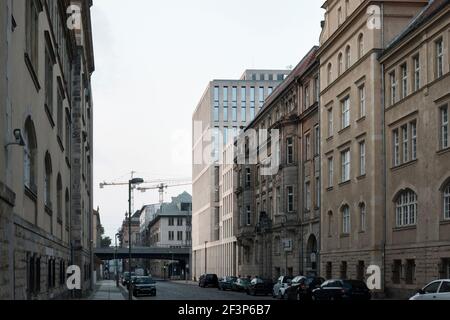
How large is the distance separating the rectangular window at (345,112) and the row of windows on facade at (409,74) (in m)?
6.29

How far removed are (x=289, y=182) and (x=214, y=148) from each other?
60.1 m

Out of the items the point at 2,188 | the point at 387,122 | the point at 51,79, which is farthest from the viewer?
the point at 387,122

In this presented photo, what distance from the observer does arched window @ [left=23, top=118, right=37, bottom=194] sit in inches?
820

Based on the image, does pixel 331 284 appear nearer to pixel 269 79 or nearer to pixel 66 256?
pixel 66 256

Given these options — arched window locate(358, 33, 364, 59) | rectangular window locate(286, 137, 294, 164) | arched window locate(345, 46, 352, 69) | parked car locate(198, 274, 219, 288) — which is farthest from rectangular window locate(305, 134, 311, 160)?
parked car locate(198, 274, 219, 288)

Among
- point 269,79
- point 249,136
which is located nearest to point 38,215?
point 249,136

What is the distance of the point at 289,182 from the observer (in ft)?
211

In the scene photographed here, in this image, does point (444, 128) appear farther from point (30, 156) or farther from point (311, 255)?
point (311, 255)

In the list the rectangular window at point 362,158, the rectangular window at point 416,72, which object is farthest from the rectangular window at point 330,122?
the rectangular window at point 416,72

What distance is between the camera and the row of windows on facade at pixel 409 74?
3700 cm

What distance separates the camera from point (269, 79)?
5891 inches

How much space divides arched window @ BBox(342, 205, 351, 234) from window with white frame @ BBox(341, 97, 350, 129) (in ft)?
18.1

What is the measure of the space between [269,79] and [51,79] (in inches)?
4827

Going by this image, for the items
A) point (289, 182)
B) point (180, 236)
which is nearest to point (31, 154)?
point (289, 182)
